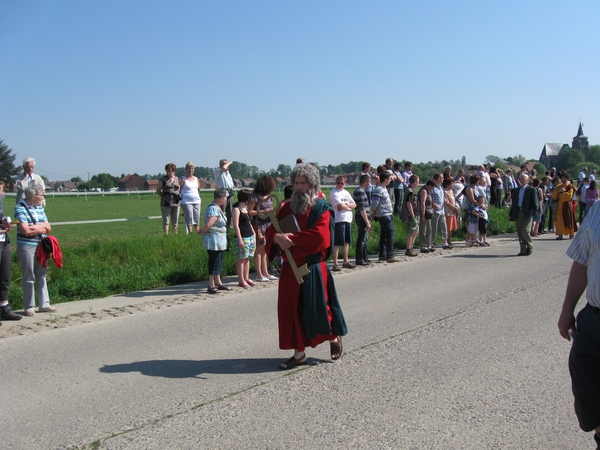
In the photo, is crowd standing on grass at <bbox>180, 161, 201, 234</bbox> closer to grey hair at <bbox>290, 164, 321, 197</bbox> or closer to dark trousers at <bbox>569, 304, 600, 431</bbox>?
grey hair at <bbox>290, 164, 321, 197</bbox>

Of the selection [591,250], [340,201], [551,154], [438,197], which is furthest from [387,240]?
[551,154]

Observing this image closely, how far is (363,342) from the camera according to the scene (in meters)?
6.97

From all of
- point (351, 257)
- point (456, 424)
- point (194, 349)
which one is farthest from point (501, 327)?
point (351, 257)

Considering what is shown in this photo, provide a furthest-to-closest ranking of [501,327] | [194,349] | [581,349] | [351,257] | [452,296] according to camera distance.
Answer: [351,257] < [452,296] < [501,327] < [194,349] < [581,349]

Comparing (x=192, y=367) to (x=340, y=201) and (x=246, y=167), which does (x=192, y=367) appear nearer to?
(x=340, y=201)

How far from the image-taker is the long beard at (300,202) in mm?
5941

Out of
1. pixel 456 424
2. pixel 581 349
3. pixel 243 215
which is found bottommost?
pixel 456 424

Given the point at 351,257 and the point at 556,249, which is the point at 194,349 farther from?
the point at 556,249

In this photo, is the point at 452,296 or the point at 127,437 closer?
the point at 127,437

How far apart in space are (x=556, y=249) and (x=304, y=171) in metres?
12.1

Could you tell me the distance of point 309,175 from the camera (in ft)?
19.4

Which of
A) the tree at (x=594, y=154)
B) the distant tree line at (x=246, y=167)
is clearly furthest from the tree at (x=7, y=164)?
the tree at (x=594, y=154)

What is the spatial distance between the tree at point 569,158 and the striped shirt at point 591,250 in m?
140

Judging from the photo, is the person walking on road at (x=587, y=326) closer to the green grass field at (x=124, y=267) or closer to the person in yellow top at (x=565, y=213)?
the green grass field at (x=124, y=267)
